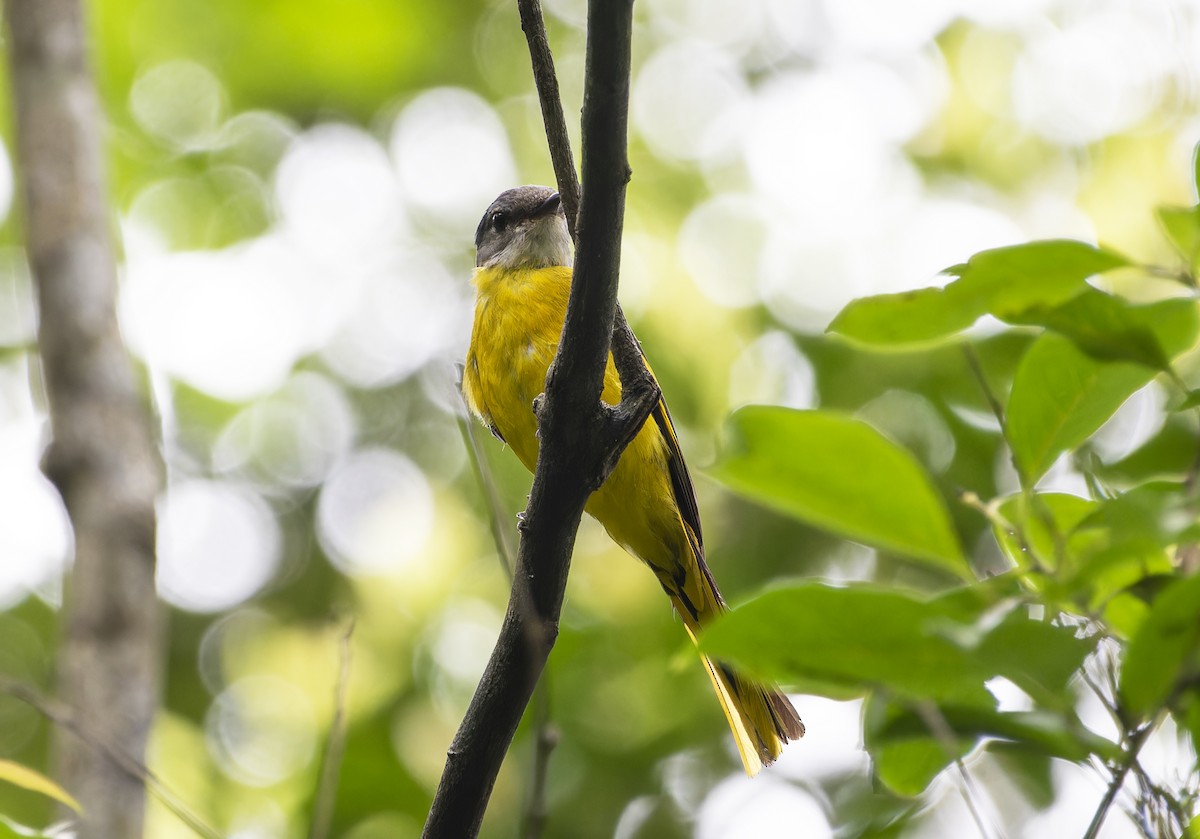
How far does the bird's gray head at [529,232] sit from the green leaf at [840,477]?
11.0 feet

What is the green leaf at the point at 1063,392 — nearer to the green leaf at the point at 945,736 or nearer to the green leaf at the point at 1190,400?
the green leaf at the point at 1190,400

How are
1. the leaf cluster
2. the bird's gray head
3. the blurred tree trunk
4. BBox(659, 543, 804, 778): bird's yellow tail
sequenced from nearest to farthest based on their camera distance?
the leaf cluster
the blurred tree trunk
BBox(659, 543, 804, 778): bird's yellow tail
the bird's gray head

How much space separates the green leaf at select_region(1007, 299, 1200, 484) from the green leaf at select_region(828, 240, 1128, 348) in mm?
85

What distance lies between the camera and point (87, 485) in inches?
125

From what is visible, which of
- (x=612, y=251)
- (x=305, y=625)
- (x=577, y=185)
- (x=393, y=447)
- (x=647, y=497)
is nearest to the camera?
(x=612, y=251)

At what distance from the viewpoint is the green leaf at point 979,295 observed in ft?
4.00

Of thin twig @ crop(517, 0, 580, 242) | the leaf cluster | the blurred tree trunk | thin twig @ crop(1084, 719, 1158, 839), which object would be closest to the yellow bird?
the blurred tree trunk

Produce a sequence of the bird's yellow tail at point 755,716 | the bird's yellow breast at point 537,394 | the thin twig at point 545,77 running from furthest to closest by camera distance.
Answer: the bird's yellow breast at point 537,394 → the bird's yellow tail at point 755,716 → the thin twig at point 545,77

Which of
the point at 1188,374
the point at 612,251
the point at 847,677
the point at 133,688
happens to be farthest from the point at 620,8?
the point at 133,688

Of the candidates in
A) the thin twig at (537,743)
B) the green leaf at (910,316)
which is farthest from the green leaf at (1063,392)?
the thin twig at (537,743)

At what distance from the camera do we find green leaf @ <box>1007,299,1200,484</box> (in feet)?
4.13

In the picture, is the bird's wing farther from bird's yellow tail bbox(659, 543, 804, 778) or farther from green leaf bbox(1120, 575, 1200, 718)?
green leaf bbox(1120, 575, 1200, 718)

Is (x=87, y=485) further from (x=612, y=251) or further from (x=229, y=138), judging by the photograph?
(x=229, y=138)

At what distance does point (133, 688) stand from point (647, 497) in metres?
1.82
